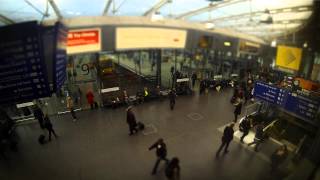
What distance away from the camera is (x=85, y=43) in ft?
22.6

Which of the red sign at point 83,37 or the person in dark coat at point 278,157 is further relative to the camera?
the person in dark coat at point 278,157

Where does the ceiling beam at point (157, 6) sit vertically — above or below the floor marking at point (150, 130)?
above

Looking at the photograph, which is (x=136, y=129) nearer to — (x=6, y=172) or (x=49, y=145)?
(x=49, y=145)

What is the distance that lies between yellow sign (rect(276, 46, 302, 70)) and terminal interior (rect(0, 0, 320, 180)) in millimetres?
56

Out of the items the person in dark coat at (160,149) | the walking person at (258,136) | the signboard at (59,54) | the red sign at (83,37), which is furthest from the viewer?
the walking person at (258,136)

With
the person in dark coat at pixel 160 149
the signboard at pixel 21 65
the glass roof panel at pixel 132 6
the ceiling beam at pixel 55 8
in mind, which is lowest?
the person in dark coat at pixel 160 149

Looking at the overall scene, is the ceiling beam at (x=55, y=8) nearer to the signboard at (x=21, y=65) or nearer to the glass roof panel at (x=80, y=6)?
the glass roof panel at (x=80, y=6)

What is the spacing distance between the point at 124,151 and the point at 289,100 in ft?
21.0

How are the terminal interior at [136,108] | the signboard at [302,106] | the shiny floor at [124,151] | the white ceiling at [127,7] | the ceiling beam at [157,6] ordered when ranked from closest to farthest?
the terminal interior at [136,108] < the shiny floor at [124,151] < the signboard at [302,106] < the white ceiling at [127,7] < the ceiling beam at [157,6]

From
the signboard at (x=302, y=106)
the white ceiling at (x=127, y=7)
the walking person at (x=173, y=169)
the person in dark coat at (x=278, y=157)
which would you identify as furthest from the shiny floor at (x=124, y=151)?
the white ceiling at (x=127, y=7)

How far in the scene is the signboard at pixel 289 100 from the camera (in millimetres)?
7304

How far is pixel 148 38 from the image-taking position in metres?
9.06

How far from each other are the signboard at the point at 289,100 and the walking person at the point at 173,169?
16.5ft

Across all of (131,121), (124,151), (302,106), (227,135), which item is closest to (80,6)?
(131,121)
